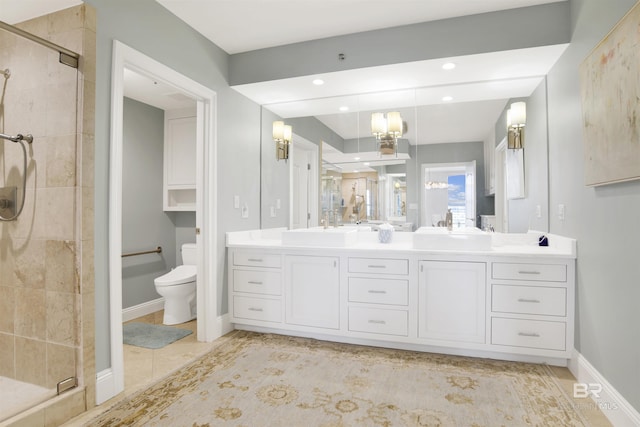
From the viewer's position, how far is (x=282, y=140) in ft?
12.2

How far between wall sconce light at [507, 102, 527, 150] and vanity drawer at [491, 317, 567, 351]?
55.8 inches

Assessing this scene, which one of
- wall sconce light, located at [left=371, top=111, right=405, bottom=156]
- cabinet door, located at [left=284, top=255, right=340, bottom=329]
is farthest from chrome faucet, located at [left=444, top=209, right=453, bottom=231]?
cabinet door, located at [left=284, top=255, right=340, bottom=329]

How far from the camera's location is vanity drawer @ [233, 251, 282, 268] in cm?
305

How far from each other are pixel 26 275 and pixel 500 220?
3.42 meters

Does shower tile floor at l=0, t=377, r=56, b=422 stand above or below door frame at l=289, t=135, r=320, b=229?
below

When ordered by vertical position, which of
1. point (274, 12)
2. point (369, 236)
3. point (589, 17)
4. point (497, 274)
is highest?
point (274, 12)

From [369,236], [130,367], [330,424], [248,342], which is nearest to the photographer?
[330,424]

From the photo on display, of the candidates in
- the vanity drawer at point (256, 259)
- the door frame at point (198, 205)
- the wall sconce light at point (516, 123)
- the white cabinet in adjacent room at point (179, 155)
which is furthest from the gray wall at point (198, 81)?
the wall sconce light at point (516, 123)

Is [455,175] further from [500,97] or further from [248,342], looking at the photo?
[248,342]

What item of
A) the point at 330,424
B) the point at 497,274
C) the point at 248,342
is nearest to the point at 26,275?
the point at 248,342

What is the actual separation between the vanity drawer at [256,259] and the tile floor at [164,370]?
2.33ft

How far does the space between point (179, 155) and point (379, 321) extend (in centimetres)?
287

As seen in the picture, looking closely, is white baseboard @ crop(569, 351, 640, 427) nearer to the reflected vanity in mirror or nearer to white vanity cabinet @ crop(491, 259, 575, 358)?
white vanity cabinet @ crop(491, 259, 575, 358)

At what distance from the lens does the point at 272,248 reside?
10.00 ft
